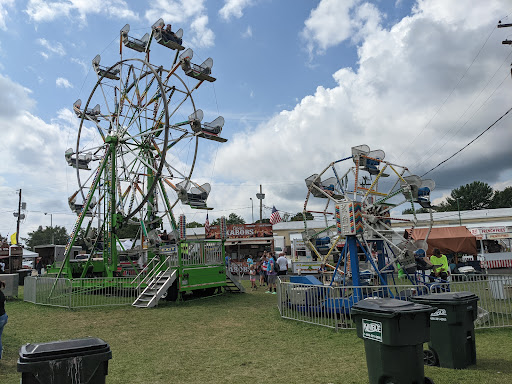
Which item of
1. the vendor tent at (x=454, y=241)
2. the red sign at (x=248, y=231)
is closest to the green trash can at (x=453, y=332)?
the vendor tent at (x=454, y=241)

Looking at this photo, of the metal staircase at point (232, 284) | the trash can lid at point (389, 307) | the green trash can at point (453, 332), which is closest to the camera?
the trash can lid at point (389, 307)

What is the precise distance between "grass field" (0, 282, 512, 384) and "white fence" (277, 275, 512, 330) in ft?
1.00

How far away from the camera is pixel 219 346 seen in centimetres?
745

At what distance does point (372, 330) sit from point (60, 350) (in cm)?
333

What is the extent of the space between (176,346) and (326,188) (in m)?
6.88

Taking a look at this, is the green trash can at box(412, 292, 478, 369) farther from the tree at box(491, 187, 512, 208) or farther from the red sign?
the tree at box(491, 187, 512, 208)

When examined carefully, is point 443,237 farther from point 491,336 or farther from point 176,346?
point 176,346

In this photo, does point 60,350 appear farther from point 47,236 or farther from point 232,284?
point 47,236

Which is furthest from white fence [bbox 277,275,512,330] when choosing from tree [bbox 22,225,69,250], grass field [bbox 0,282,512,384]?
tree [bbox 22,225,69,250]

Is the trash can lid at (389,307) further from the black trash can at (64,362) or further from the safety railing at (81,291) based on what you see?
the safety railing at (81,291)

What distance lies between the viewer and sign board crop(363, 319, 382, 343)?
448cm

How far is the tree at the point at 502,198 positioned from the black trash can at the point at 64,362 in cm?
8583

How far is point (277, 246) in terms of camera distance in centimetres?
3519

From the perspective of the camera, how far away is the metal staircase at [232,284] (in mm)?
15852
